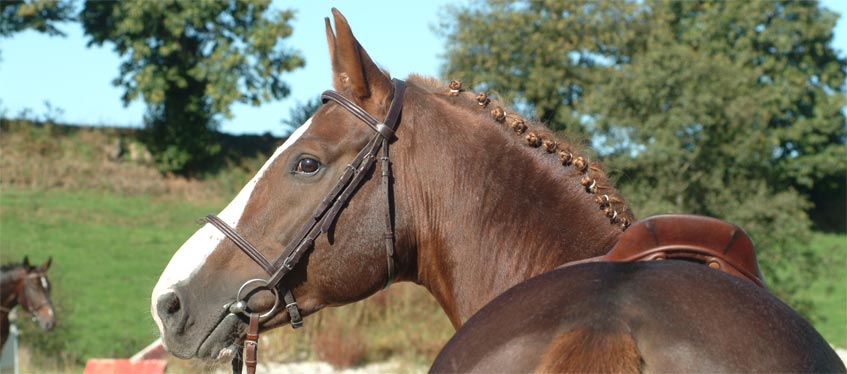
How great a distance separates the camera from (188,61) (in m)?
33.0

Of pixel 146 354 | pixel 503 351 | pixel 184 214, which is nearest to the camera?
pixel 503 351

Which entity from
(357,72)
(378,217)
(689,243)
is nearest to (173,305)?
(378,217)

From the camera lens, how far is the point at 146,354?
37.1 feet

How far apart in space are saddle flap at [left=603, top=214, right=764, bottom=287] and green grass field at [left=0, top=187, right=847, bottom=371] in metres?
6.49

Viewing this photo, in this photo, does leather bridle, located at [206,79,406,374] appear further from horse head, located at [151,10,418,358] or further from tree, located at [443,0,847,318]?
tree, located at [443,0,847,318]

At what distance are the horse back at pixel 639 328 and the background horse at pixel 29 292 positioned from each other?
48.9ft

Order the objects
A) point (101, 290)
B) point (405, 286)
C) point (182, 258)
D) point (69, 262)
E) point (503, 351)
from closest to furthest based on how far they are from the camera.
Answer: point (503, 351) → point (182, 258) → point (405, 286) → point (101, 290) → point (69, 262)

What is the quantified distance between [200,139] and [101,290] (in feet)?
40.2

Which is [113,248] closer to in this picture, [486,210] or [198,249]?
[198,249]

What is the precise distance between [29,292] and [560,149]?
46.7 feet

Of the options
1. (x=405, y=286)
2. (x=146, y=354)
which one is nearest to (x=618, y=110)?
(x=405, y=286)

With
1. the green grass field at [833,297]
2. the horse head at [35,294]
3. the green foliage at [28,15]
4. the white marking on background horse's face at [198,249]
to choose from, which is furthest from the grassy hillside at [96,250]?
the green grass field at [833,297]

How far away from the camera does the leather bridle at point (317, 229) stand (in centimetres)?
283

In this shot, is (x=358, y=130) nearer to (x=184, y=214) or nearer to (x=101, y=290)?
(x=101, y=290)
